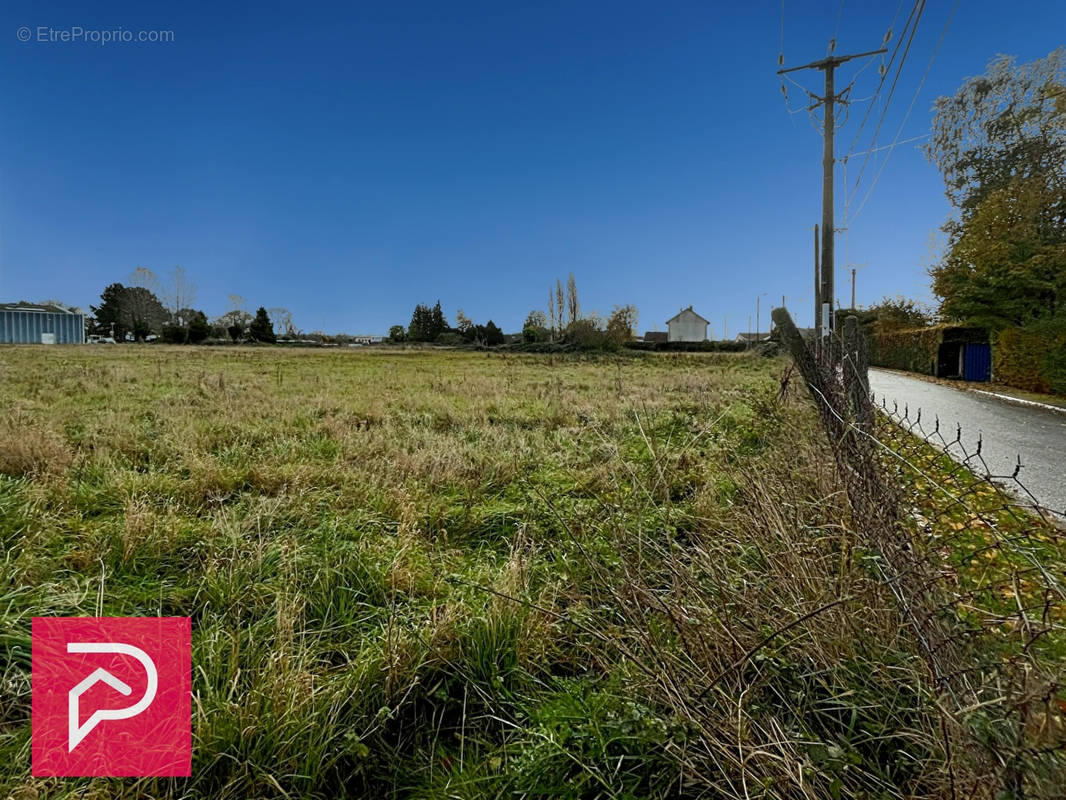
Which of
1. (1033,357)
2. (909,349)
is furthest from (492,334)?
(1033,357)

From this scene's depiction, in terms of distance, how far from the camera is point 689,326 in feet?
232

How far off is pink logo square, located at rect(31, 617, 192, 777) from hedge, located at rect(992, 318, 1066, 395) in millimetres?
15947

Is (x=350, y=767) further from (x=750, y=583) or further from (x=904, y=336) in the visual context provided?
(x=904, y=336)

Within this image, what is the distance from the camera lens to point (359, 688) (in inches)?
71.7

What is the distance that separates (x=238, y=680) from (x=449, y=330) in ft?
197

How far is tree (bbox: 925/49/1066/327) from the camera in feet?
45.8

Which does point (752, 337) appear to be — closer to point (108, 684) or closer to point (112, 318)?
point (108, 684)

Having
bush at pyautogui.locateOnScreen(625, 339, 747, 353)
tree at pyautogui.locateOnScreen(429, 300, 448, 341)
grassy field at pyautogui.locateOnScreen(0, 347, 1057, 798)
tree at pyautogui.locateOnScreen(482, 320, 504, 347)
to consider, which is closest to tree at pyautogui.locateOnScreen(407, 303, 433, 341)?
tree at pyautogui.locateOnScreen(429, 300, 448, 341)

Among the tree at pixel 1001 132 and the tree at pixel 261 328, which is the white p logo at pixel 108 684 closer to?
the tree at pixel 1001 132

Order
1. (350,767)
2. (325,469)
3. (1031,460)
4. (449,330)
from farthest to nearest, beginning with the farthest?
(449,330), (1031,460), (325,469), (350,767)

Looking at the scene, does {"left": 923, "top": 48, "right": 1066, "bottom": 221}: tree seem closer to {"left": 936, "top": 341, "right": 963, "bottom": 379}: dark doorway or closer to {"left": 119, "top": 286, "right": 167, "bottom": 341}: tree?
{"left": 936, "top": 341, "right": 963, "bottom": 379}: dark doorway

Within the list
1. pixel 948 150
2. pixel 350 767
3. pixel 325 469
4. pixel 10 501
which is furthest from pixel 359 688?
pixel 948 150

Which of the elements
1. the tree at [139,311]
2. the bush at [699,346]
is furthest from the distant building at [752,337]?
the tree at [139,311]

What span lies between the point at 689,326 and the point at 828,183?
58447mm
